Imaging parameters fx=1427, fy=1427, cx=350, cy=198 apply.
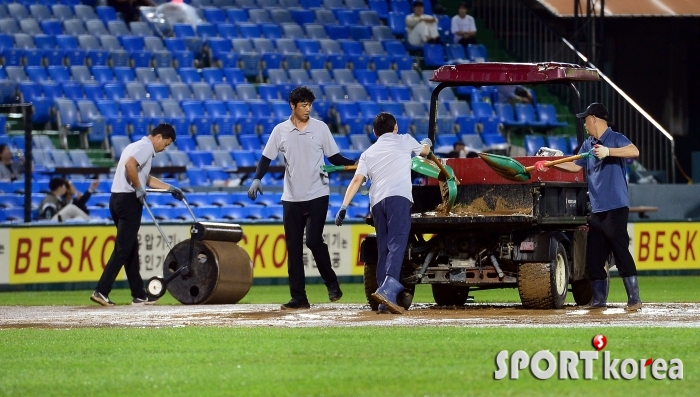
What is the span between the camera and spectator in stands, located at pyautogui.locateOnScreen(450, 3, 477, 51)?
3170cm

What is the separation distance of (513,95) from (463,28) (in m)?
1.99

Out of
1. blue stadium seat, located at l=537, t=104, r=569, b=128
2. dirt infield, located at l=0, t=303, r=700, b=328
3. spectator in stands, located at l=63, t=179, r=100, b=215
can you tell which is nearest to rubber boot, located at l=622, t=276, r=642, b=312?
dirt infield, located at l=0, t=303, r=700, b=328

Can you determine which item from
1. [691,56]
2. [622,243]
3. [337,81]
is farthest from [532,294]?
[691,56]

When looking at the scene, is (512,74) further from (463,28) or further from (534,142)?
(463,28)

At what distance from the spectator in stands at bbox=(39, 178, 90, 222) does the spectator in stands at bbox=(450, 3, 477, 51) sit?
11688 mm

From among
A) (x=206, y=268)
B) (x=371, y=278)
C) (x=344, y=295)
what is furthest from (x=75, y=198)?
(x=371, y=278)

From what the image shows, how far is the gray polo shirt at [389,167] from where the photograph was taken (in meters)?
13.3

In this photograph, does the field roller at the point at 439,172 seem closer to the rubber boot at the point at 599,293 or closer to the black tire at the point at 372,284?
the black tire at the point at 372,284

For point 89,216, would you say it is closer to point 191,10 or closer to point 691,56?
point 191,10

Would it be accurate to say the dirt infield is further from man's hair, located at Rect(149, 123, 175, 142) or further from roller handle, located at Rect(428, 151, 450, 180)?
man's hair, located at Rect(149, 123, 175, 142)

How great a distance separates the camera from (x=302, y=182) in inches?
581

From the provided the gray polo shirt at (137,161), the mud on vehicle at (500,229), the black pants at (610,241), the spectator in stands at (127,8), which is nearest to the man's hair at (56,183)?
the gray polo shirt at (137,161)

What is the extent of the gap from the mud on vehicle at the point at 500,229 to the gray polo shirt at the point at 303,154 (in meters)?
0.83

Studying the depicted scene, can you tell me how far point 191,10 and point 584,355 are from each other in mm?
22708
